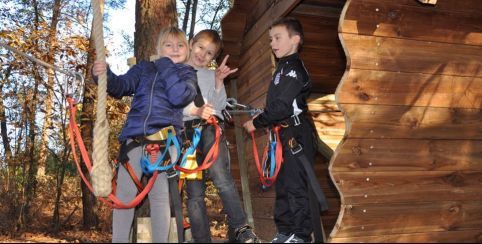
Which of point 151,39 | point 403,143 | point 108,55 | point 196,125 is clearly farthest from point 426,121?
point 108,55

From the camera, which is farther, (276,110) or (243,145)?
(243,145)

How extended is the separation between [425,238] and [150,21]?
3858mm

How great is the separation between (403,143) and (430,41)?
0.96m

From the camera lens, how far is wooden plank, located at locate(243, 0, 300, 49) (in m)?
4.78

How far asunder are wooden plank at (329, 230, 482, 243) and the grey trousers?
4.28 ft

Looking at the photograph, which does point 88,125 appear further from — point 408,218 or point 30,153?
point 408,218

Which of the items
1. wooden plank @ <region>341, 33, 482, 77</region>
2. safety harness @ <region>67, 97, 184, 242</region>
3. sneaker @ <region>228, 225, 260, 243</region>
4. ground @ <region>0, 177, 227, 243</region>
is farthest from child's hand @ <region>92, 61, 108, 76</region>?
ground @ <region>0, 177, 227, 243</region>

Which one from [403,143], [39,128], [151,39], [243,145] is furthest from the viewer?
[39,128]

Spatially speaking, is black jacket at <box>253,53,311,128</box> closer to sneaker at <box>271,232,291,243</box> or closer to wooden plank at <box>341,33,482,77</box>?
wooden plank at <box>341,33,482,77</box>

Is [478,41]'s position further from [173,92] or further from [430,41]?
[173,92]

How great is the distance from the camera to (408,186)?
12.9 feet

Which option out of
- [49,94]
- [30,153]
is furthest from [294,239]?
[30,153]

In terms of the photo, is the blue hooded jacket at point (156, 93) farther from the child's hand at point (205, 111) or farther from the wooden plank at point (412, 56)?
the wooden plank at point (412, 56)

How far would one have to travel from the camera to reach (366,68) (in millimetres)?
3877
